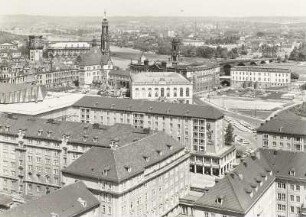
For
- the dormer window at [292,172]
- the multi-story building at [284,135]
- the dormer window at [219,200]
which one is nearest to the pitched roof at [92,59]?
A: the multi-story building at [284,135]

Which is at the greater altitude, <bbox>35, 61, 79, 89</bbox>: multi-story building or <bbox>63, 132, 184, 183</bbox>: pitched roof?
<bbox>35, 61, 79, 89</bbox>: multi-story building

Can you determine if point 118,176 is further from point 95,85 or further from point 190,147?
point 95,85

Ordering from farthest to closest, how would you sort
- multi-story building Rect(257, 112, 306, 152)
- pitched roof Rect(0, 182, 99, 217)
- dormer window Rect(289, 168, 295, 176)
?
multi-story building Rect(257, 112, 306, 152), dormer window Rect(289, 168, 295, 176), pitched roof Rect(0, 182, 99, 217)

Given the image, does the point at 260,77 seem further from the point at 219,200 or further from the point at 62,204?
the point at 62,204

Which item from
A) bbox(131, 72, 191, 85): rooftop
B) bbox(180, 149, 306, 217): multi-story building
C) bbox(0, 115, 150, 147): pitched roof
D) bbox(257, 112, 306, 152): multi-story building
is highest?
bbox(131, 72, 191, 85): rooftop

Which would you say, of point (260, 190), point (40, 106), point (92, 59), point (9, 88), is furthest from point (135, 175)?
point (92, 59)

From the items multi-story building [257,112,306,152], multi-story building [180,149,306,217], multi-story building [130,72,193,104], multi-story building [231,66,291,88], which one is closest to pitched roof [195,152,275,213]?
multi-story building [180,149,306,217]

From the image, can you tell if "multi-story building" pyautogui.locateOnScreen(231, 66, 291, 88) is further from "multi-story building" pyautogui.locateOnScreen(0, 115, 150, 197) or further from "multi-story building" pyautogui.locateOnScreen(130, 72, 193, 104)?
"multi-story building" pyautogui.locateOnScreen(0, 115, 150, 197)

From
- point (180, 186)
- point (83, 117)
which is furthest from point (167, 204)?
point (83, 117)
